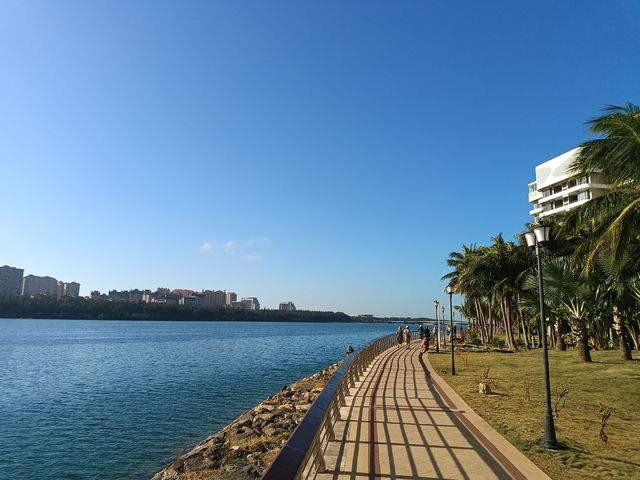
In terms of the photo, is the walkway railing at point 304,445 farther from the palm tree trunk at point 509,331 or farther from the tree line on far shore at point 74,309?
the tree line on far shore at point 74,309

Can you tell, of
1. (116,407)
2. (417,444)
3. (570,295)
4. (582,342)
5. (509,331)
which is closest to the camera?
(417,444)

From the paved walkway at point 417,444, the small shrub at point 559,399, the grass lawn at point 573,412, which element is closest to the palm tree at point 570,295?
the grass lawn at point 573,412

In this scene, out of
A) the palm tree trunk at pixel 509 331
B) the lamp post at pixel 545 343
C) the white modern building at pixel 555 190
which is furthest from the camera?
the white modern building at pixel 555 190

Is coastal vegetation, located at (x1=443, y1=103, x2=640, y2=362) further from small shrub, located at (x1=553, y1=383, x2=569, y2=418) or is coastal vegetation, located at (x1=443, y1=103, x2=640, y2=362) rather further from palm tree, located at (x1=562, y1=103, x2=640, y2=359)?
small shrub, located at (x1=553, y1=383, x2=569, y2=418)

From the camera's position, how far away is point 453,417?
10469mm

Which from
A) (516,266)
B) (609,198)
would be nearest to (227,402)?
(609,198)

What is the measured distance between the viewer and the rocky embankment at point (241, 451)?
9.93m

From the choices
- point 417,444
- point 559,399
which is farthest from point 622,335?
point 417,444

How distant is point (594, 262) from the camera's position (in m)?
15.5

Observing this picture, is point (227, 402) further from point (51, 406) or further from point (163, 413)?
point (51, 406)

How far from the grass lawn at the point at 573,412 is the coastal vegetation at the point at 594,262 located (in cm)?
341

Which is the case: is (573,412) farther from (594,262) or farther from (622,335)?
(622,335)

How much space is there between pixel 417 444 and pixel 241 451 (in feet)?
17.7

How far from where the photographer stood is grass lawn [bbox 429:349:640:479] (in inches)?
295
